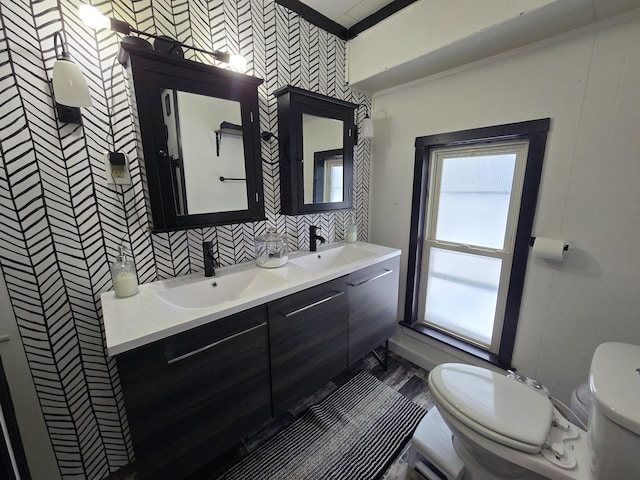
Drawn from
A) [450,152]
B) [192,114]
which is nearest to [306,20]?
[192,114]

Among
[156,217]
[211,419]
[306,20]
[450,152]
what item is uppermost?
[306,20]

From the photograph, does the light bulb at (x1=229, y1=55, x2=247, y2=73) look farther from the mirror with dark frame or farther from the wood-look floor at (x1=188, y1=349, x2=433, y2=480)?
the wood-look floor at (x1=188, y1=349, x2=433, y2=480)

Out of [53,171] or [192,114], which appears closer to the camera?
[53,171]

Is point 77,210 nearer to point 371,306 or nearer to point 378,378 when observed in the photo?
point 371,306

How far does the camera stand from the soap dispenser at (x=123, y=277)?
1.06m

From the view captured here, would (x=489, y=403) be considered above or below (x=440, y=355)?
above

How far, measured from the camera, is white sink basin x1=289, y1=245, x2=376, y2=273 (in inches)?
65.2

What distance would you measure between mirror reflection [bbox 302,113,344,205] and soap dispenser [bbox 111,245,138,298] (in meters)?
0.99

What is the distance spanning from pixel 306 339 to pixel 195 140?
1.13m

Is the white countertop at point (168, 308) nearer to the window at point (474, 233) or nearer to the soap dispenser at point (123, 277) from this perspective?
the soap dispenser at point (123, 277)

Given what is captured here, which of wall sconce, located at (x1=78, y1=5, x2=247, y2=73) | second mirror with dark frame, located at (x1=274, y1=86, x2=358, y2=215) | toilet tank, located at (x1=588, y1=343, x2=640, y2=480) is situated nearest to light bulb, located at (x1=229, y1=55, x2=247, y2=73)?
wall sconce, located at (x1=78, y1=5, x2=247, y2=73)

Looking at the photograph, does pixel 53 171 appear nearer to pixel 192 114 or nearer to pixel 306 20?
pixel 192 114

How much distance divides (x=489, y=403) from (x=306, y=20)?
225 cm

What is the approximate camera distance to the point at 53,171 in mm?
969
